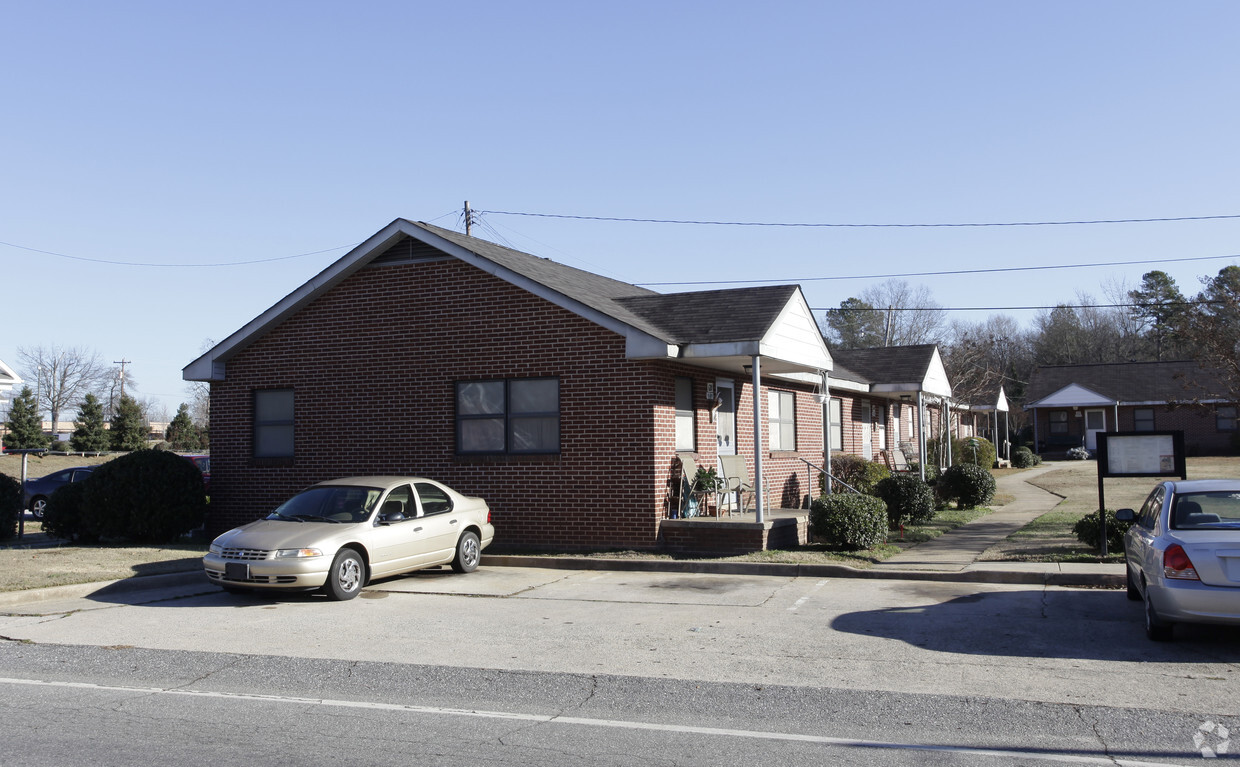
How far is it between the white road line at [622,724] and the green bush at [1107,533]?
899 centimetres

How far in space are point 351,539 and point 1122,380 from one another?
5163 centimetres

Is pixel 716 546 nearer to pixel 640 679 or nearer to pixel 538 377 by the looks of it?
pixel 538 377

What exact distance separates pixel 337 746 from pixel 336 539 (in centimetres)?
618

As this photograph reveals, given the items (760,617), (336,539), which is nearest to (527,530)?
(336,539)

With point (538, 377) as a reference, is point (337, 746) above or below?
below

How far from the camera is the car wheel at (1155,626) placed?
866 centimetres

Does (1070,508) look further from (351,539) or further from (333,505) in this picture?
(351,539)

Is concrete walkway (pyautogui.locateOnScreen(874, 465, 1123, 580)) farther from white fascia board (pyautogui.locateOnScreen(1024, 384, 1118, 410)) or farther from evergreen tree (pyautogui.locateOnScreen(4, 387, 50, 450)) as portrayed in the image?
evergreen tree (pyautogui.locateOnScreen(4, 387, 50, 450))

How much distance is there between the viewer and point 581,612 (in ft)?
36.2

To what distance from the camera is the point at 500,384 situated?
658 inches

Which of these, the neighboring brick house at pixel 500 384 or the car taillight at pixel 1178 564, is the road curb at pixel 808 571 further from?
the car taillight at pixel 1178 564

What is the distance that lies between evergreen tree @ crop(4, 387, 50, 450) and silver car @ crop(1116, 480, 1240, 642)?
66705mm

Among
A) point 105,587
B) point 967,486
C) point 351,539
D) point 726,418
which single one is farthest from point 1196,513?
point 967,486

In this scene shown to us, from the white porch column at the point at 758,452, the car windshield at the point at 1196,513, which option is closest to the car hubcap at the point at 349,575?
the white porch column at the point at 758,452
